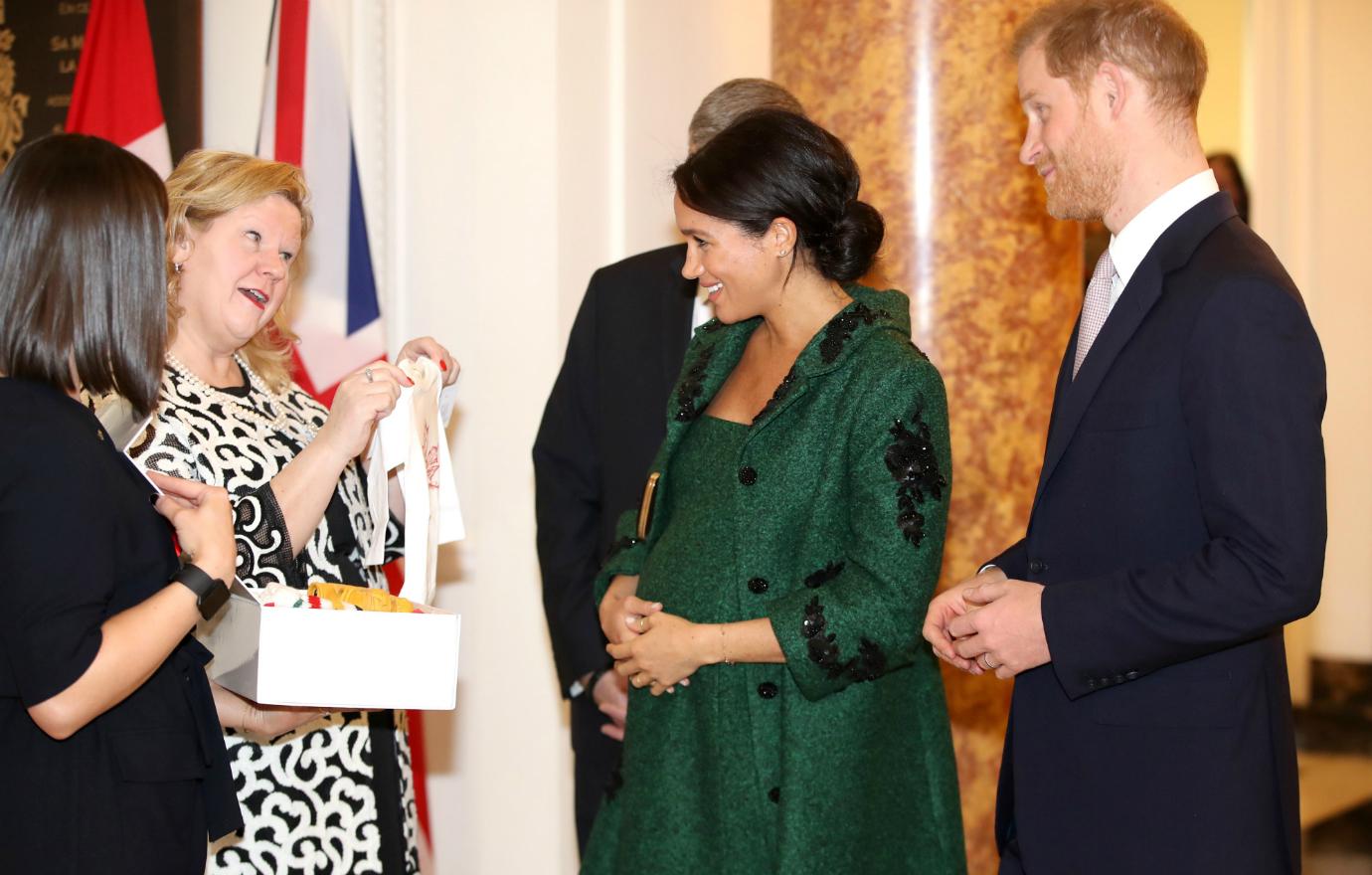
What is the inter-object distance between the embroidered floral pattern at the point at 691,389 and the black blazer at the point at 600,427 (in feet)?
1.79

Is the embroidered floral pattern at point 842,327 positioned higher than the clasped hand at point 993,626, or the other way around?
the embroidered floral pattern at point 842,327

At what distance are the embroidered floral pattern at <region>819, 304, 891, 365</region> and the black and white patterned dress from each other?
1.02 m

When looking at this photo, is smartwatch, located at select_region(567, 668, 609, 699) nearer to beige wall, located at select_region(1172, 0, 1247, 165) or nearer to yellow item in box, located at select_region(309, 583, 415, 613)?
yellow item in box, located at select_region(309, 583, 415, 613)

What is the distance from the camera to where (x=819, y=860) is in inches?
86.7

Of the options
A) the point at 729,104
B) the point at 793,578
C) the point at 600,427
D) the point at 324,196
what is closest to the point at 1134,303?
the point at 793,578

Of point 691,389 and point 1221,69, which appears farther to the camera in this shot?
point 1221,69

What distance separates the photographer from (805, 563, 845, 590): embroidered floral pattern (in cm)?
228

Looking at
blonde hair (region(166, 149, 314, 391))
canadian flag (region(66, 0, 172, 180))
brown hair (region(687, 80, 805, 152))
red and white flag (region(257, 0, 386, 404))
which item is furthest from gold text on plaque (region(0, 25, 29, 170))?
brown hair (region(687, 80, 805, 152))

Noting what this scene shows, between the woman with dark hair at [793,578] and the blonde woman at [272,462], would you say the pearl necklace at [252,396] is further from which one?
the woman with dark hair at [793,578]

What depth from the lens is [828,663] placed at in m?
2.18

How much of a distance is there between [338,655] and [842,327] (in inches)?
39.1

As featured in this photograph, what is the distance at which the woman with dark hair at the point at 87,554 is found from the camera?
5.67ft

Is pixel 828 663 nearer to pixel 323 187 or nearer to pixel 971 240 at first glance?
pixel 971 240

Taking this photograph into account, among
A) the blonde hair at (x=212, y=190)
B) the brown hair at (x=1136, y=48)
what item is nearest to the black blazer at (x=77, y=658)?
the blonde hair at (x=212, y=190)
